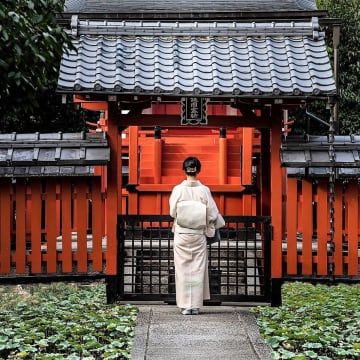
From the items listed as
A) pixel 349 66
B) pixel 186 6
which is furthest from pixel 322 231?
pixel 349 66

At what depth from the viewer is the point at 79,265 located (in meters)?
9.38

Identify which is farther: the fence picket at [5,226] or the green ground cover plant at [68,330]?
the fence picket at [5,226]

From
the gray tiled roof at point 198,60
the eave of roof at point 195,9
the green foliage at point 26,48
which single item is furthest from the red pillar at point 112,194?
the eave of roof at point 195,9

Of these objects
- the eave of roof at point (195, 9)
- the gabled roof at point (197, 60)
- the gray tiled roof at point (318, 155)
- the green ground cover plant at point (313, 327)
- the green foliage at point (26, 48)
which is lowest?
the green ground cover plant at point (313, 327)

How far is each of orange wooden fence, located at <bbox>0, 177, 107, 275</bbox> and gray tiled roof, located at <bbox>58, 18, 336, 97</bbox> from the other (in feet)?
4.61

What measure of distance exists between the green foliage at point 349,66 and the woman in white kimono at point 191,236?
18.3m

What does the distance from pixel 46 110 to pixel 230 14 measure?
1175 cm

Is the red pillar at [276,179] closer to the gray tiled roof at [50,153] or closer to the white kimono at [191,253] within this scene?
the white kimono at [191,253]

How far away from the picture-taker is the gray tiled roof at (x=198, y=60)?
892 centimetres

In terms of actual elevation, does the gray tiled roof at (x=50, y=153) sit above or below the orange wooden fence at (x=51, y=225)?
above

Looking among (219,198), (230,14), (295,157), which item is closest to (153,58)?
(295,157)

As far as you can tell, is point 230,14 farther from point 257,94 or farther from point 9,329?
point 9,329

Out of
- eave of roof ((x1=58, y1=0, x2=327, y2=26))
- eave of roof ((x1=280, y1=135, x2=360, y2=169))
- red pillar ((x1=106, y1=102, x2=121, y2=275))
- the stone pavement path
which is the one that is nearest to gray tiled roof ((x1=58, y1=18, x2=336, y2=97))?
red pillar ((x1=106, y1=102, x2=121, y2=275))

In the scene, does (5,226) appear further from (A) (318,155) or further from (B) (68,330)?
(A) (318,155)
